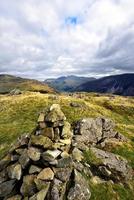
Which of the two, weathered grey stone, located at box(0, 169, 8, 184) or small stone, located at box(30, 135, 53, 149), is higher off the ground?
small stone, located at box(30, 135, 53, 149)

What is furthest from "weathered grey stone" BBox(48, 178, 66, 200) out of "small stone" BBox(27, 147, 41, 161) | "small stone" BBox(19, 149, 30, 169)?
"small stone" BBox(19, 149, 30, 169)

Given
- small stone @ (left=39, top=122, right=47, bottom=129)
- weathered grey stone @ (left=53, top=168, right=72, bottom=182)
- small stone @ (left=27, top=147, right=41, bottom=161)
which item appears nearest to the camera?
weathered grey stone @ (left=53, top=168, right=72, bottom=182)

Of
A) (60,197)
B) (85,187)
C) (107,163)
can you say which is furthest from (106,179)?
(60,197)

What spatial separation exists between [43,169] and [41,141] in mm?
3603

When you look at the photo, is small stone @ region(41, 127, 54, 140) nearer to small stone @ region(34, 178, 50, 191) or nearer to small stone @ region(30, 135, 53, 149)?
small stone @ region(30, 135, 53, 149)

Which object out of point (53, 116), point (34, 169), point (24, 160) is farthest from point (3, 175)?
point (53, 116)

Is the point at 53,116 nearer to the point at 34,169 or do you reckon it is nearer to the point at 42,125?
the point at 42,125

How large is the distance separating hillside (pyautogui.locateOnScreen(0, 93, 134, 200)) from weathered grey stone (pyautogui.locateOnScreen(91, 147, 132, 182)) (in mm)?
924

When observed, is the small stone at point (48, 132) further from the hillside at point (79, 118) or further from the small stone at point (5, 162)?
the small stone at point (5, 162)

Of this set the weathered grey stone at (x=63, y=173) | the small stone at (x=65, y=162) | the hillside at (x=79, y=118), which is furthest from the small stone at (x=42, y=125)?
the weathered grey stone at (x=63, y=173)

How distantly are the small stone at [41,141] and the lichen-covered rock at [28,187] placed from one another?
393 centimetres

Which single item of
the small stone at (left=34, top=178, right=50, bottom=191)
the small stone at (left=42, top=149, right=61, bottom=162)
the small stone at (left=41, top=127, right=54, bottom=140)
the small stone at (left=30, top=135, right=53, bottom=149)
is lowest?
the small stone at (left=34, top=178, right=50, bottom=191)

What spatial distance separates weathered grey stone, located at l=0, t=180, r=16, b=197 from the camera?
94.3 feet

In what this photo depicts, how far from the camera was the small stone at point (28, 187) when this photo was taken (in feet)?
91.2
